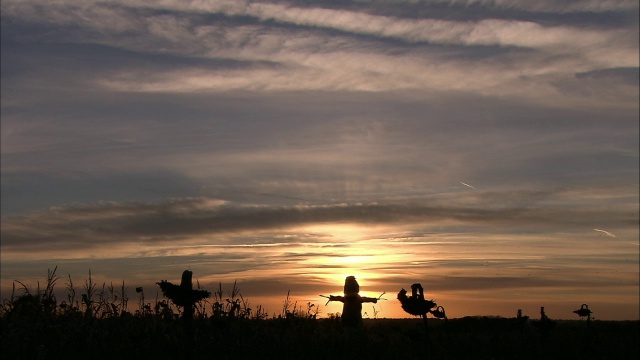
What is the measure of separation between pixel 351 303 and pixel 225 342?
24.9 feet

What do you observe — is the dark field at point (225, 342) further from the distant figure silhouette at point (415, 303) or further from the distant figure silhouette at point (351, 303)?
the distant figure silhouette at point (351, 303)

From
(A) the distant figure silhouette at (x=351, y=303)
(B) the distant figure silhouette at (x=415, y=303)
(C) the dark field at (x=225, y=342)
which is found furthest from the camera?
(A) the distant figure silhouette at (x=351, y=303)

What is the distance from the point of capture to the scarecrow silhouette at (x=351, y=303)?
2005 cm

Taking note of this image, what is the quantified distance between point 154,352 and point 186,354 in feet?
4.73

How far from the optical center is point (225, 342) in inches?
513

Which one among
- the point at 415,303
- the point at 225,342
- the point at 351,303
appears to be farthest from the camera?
the point at 351,303

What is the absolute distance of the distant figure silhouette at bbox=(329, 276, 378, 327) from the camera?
20047mm

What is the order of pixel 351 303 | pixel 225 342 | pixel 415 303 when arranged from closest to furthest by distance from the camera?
pixel 415 303 < pixel 225 342 < pixel 351 303

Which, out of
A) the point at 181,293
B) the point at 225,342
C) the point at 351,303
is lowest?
the point at 225,342

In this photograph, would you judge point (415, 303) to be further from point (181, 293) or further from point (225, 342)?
point (225, 342)

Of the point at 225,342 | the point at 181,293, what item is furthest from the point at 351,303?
the point at 181,293

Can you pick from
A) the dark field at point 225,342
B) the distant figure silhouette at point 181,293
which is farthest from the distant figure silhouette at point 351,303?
the distant figure silhouette at point 181,293

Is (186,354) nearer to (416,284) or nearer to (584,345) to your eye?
(416,284)

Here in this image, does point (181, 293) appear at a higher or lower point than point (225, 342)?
higher
